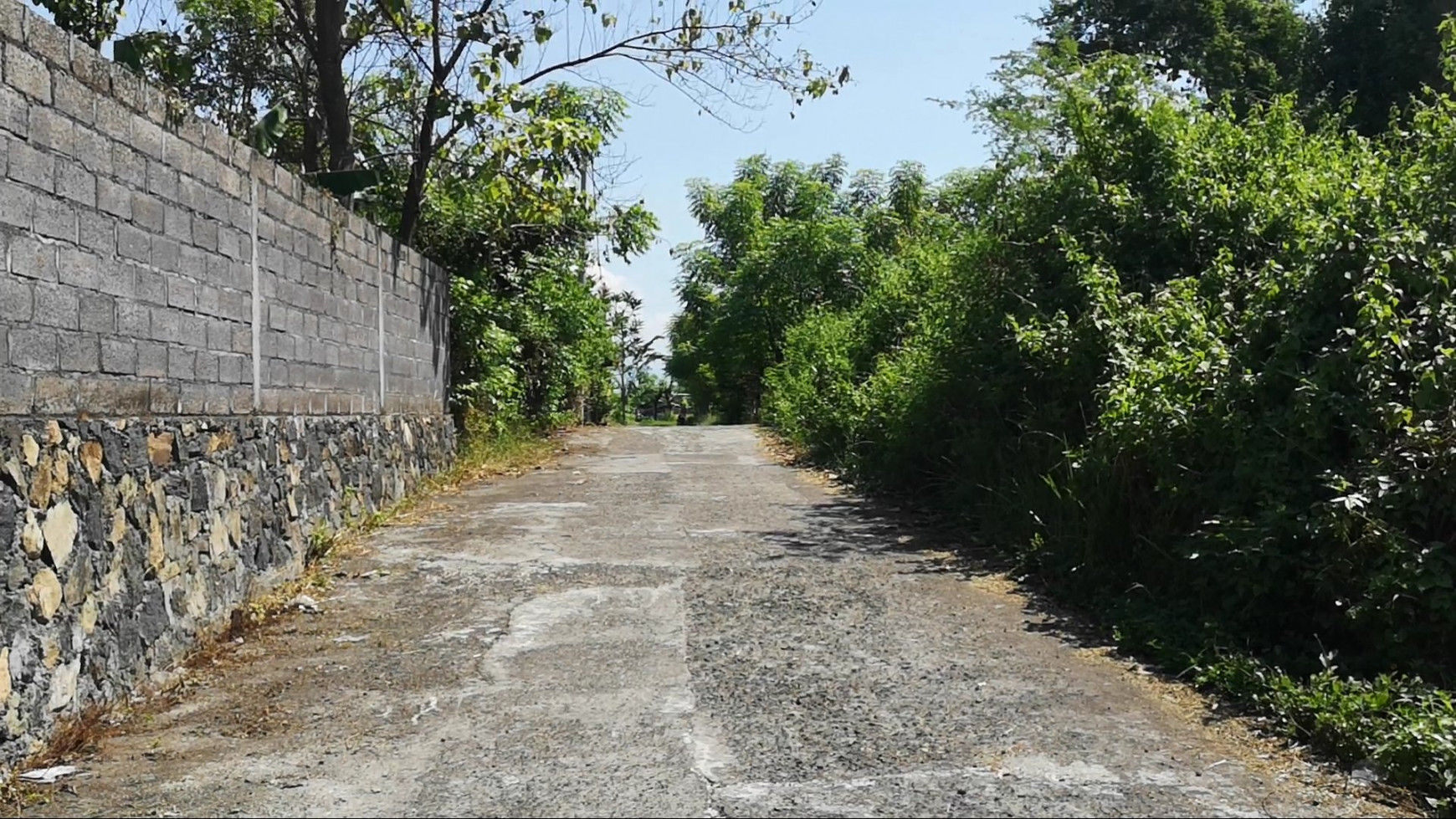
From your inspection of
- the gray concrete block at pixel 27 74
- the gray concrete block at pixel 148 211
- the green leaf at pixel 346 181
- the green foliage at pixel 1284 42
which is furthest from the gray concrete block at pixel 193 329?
the green foliage at pixel 1284 42

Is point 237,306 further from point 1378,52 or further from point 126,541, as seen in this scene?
point 1378,52

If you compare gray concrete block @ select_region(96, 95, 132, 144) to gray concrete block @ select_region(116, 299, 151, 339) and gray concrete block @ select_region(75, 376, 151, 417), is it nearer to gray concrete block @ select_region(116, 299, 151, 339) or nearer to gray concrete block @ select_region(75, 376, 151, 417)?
gray concrete block @ select_region(116, 299, 151, 339)

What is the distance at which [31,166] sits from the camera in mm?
4754

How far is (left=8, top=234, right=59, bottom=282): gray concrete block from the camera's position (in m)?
4.60

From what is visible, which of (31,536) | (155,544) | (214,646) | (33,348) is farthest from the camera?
(214,646)

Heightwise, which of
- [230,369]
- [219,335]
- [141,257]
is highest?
[141,257]

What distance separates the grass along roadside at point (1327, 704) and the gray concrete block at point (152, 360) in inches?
192

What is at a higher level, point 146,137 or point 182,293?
point 146,137

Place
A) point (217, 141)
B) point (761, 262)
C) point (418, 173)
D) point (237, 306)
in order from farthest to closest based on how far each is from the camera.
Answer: point (761, 262) → point (418, 173) → point (237, 306) → point (217, 141)

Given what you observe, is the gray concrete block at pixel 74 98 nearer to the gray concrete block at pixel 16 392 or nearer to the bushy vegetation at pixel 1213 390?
the gray concrete block at pixel 16 392

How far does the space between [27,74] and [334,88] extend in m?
8.64

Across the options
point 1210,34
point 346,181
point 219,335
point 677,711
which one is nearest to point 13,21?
point 219,335

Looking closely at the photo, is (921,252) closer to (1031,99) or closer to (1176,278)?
(1031,99)

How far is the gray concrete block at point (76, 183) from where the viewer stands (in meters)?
5.00
